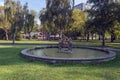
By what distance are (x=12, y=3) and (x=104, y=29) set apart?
15.8 metres

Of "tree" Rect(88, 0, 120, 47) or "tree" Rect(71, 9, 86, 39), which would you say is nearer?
"tree" Rect(88, 0, 120, 47)

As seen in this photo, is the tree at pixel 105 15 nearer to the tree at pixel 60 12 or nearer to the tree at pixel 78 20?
the tree at pixel 60 12

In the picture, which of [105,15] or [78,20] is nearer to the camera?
[105,15]

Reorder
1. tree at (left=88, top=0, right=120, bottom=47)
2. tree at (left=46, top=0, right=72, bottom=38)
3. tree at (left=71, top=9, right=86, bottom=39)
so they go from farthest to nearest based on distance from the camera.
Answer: tree at (left=71, top=9, right=86, bottom=39), tree at (left=46, top=0, right=72, bottom=38), tree at (left=88, top=0, right=120, bottom=47)

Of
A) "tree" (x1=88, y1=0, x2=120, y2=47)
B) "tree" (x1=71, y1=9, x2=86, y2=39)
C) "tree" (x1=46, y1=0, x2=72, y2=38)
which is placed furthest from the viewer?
"tree" (x1=71, y1=9, x2=86, y2=39)

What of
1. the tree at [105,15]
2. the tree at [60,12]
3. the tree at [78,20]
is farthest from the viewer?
the tree at [78,20]

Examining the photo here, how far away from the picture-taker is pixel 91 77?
9.84 metres

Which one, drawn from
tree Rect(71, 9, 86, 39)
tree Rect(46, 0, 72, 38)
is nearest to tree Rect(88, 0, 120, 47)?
tree Rect(46, 0, 72, 38)

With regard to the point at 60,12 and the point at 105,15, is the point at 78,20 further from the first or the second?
the point at 105,15

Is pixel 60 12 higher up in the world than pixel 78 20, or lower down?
higher up

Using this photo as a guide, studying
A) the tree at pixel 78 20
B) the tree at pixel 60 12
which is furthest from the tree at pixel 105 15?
the tree at pixel 78 20

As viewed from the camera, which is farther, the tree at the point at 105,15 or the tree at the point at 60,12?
the tree at the point at 60,12

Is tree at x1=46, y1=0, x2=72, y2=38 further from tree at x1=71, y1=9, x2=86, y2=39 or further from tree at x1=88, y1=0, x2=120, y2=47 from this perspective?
tree at x1=88, y1=0, x2=120, y2=47

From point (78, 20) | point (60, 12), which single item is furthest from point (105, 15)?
point (78, 20)
